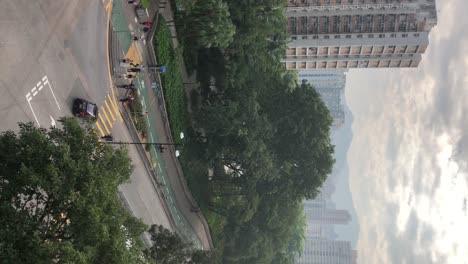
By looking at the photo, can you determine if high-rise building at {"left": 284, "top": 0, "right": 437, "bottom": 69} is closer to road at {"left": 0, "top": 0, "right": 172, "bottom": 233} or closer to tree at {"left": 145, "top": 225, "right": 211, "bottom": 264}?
road at {"left": 0, "top": 0, "right": 172, "bottom": 233}

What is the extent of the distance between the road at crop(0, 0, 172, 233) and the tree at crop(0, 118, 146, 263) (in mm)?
15951

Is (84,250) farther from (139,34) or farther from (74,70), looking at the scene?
(139,34)

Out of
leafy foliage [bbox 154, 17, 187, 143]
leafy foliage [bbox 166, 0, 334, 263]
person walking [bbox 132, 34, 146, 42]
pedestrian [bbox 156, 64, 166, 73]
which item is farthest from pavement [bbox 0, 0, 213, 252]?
leafy foliage [bbox 166, 0, 334, 263]

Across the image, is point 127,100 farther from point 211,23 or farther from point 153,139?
point 211,23

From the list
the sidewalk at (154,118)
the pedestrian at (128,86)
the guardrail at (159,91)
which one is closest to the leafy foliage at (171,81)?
the guardrail at (159,91)

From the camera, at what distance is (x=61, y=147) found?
25391 mm

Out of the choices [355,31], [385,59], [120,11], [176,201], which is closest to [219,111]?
[176,201]

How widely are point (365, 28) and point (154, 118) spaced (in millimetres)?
73486

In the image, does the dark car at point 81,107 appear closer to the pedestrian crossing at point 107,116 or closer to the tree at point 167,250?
the pedestrian crossing at point 107,116

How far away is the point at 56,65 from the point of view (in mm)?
46000

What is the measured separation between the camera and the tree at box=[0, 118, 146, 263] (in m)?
23.0

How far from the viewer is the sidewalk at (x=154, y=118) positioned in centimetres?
5706

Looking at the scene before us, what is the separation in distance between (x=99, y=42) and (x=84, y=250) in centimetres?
3490

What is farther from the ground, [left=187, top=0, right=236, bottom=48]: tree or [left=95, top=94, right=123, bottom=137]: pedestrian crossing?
[left=187, top=0, right=236, bottom=48]: tree
